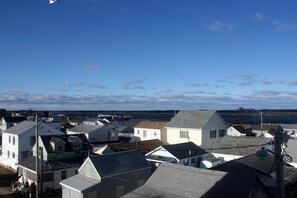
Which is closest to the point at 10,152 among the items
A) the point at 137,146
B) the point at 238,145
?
the point at 137,146

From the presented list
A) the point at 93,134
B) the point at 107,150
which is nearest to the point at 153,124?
the point at 93,134

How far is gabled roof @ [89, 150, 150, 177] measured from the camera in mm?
24656

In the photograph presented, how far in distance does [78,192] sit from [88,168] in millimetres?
2179

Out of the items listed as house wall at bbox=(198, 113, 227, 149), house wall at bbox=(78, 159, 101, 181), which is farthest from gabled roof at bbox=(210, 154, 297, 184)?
house wall at bbox=(198, 113, 227, 149)


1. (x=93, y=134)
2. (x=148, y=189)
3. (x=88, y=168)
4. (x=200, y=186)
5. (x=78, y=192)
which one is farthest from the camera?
(x=93, y=134)

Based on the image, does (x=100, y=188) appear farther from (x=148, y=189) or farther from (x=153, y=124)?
(x=153, y=124)

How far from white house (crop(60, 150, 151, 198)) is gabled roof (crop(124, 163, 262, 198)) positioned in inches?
237

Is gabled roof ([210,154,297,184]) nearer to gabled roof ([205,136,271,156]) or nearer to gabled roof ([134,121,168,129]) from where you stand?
gabled roof ([205,136,271,156])

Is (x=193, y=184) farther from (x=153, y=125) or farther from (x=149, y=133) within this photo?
(x=153, y=125)

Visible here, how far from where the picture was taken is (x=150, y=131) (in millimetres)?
57031

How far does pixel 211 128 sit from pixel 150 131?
14608 mm

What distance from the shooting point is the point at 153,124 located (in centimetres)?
5825

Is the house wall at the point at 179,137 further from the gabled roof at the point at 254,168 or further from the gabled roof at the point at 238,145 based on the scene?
the gabled roof at the point at 254,168

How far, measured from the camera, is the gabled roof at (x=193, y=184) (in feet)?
53.7
